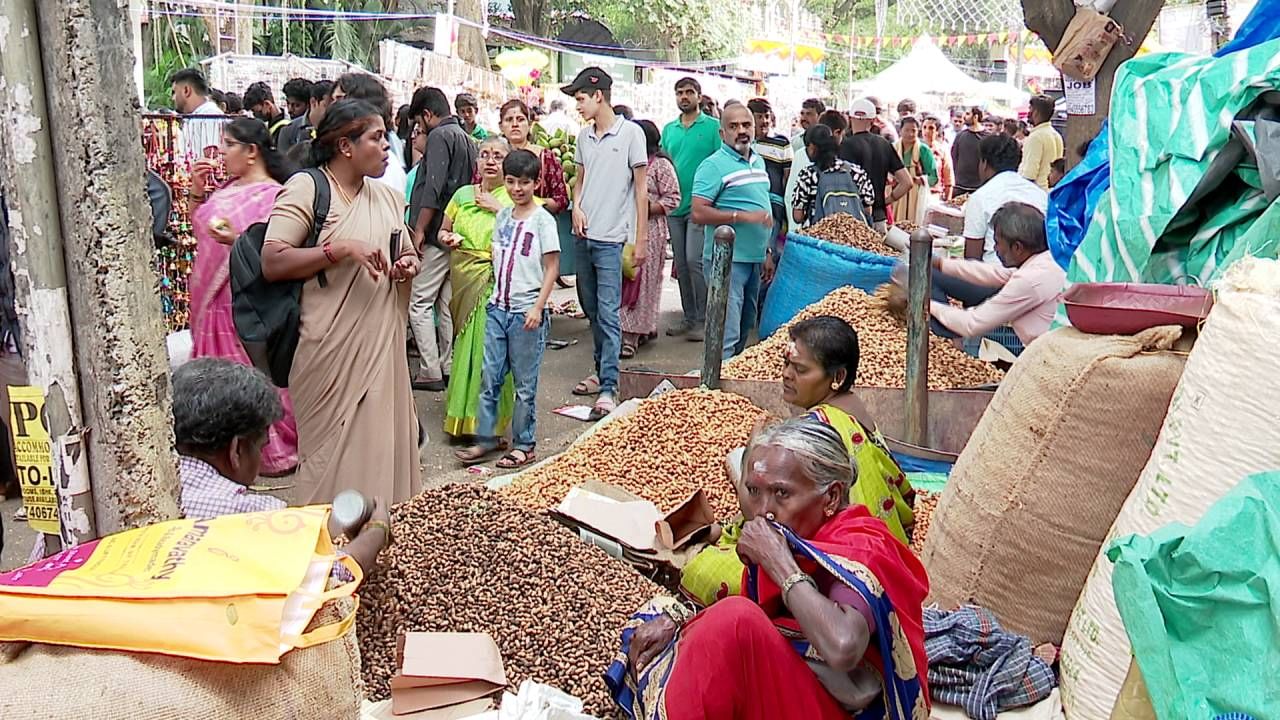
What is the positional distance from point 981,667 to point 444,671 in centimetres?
140

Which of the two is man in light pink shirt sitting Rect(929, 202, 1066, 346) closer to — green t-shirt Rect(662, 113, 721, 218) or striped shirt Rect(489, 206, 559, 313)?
striped shirt Rect(489, 206, 559, 313)

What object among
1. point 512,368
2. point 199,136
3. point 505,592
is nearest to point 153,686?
point 505,592

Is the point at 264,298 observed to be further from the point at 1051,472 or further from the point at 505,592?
the point at 1051,472

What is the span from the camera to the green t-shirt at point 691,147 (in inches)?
336

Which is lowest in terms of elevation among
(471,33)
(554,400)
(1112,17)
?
(554,400)

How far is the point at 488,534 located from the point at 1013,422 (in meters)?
1.62

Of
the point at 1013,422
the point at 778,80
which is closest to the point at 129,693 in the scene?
the point at 1013,422

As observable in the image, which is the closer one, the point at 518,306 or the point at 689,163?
the point at 518,306

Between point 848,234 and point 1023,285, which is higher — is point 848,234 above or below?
below

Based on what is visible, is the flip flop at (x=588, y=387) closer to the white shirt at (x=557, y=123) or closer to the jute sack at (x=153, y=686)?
the jute sack at (x=153, y=686)

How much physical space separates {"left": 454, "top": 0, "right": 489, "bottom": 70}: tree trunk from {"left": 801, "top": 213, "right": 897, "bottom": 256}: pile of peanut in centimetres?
1381

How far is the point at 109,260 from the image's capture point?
1708mm

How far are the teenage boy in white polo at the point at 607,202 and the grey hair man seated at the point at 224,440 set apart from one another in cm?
435

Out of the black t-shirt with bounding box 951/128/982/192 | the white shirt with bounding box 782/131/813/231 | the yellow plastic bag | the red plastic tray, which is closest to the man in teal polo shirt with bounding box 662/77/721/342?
the white shirt with bounding box 782/131/813/231
